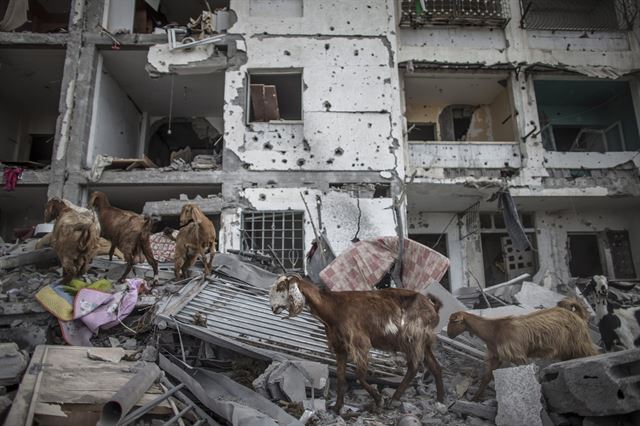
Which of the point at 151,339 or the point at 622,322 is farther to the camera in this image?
the point at 622,322

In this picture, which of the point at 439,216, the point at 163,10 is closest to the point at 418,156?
the point at 439,216

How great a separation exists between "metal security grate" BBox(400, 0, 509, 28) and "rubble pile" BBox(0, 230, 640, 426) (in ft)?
29.5

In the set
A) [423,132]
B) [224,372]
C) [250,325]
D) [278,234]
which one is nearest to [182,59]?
[278,234]

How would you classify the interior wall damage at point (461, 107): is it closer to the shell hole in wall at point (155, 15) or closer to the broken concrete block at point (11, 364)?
the shell hole in wall at point (155, 15)

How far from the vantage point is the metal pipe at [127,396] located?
395cm

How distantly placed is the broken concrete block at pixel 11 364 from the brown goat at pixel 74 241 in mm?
1862

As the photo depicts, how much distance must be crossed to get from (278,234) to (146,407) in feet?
23.1

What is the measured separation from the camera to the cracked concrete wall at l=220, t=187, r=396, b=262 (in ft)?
36.1

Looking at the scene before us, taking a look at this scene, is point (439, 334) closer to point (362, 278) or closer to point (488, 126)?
point (362, 278)

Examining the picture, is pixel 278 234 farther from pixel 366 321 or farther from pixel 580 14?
pixel 580 14

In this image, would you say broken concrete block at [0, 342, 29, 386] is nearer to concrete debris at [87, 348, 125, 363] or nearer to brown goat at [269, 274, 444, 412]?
concrete debris at [87, 348, 125, 363]

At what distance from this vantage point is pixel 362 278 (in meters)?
7.44

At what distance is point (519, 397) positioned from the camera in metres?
4.48

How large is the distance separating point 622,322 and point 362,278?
4.15m
